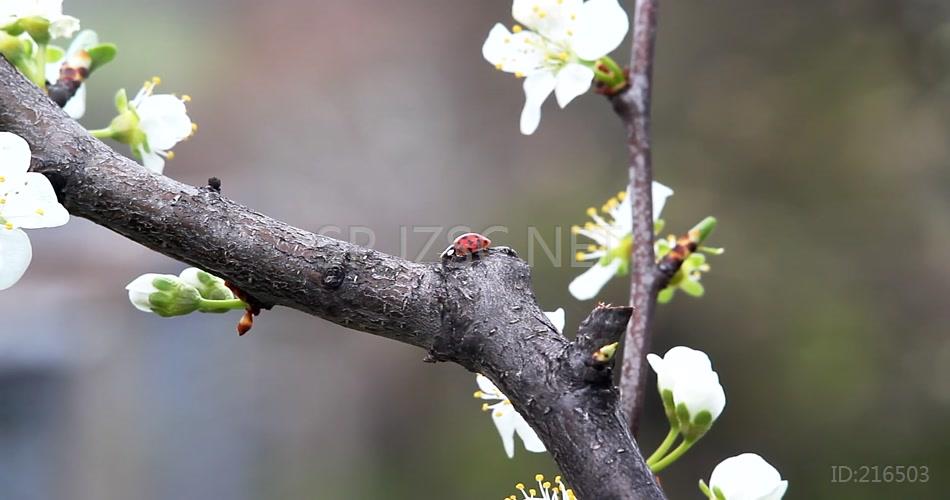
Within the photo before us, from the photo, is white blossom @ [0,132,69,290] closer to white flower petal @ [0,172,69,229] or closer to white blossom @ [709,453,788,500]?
white flower petal @ [0,172,69,229]

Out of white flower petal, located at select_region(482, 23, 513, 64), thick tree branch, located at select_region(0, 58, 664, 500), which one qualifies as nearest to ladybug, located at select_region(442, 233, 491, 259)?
thick tree branch, located at select_region(0, 58, 664, 500)

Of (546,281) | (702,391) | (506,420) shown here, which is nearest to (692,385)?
(702,391)

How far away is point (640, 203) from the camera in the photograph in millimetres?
426

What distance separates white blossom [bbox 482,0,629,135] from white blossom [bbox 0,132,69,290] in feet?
0.86

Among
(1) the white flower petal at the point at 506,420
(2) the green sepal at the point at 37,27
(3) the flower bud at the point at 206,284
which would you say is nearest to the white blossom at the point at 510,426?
(1) the white flower petal at the point at 506,420

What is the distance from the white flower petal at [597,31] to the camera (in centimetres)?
47

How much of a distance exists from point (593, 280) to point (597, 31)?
0.16 metres

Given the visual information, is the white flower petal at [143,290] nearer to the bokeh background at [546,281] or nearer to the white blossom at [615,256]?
the white blossom at [615,256]

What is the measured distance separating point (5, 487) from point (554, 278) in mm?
886

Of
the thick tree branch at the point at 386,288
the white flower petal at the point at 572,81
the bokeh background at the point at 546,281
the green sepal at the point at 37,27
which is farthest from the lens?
the bokeh background at the point at 546,281

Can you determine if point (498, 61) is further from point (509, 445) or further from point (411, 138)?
point (411, 138)

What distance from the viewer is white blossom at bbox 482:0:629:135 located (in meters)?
0.47

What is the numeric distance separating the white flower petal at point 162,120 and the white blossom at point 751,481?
0.90 feet

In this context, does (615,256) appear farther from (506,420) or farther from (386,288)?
(386,288)
